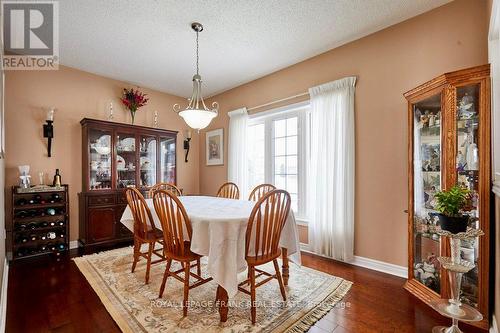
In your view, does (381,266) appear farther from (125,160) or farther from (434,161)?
(125,160)

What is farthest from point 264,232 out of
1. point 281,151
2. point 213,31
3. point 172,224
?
point 213,31

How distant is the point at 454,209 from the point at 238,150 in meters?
3.06

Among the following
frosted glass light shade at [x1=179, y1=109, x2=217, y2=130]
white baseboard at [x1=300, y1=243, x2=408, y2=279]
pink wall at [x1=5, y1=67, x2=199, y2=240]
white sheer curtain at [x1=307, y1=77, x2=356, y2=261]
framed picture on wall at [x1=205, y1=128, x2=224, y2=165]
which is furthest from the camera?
framed picture on wall at [x1=205, y1=128, x2=224, y2=165]

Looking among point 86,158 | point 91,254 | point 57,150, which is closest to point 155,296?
point 91,254

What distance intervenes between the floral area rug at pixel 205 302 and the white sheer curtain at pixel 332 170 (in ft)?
1.74

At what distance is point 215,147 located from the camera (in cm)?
475

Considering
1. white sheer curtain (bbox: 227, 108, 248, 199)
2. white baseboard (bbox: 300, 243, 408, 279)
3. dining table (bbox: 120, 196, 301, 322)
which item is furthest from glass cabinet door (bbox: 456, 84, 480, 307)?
white sheer curtain (bbox: 227, 108, 248, 199)

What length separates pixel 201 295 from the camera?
2.11m

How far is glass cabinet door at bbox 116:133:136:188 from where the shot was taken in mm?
3740

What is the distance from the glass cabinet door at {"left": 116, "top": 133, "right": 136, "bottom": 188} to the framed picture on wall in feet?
4.73

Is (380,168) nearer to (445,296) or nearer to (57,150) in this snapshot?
(445,296)

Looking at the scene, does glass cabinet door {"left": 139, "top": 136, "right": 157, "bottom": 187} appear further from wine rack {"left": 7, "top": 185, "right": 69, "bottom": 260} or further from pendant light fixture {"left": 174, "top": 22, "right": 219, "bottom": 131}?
pendant light fixture {"left": 174, "top": 22, "right": 219, "bottom": 131}

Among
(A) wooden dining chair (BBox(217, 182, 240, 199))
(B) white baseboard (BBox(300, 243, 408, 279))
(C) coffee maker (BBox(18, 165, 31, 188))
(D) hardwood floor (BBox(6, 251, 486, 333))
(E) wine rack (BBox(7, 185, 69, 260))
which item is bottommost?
(D) hardwood floor (BBox(6, 251, 486, 333))

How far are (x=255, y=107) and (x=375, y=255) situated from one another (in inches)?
106
